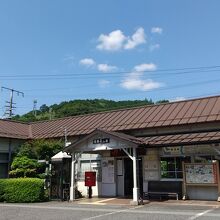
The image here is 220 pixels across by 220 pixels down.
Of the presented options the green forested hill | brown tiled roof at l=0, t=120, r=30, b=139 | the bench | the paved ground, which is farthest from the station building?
the green forested hill

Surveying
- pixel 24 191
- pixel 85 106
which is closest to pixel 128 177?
pixel 24 191

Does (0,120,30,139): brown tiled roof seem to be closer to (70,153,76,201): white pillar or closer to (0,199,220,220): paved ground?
(70,153,76,201): white pillar

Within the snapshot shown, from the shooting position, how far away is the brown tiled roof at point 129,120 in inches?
726

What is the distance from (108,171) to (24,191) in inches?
A: 195

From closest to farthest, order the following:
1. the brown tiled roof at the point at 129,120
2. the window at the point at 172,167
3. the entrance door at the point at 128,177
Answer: the window at the point at 172,167
the brown tiled roof at the point at 129,120
the entrance door at the point at 128,177

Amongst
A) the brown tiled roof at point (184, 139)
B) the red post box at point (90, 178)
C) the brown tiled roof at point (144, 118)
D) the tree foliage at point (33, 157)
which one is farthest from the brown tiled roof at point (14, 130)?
the brown tiled roof at point (184, 139)

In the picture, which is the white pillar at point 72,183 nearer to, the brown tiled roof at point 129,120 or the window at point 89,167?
the window at point 89,167

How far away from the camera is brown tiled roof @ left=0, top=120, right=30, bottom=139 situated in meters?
23.1

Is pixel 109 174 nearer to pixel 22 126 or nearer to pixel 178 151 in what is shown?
pixel 178 151

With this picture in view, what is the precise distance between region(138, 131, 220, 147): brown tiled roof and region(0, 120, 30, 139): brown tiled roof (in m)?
9.95

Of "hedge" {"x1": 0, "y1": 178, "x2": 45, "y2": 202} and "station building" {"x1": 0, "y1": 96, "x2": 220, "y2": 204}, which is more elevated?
"station building" {"x1": 0, "y1": 96, "x2": 220, "y2": 204}

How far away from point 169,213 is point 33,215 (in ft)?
16.4

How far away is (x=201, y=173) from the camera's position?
54.5 ft

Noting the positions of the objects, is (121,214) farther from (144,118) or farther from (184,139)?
(144,118)
